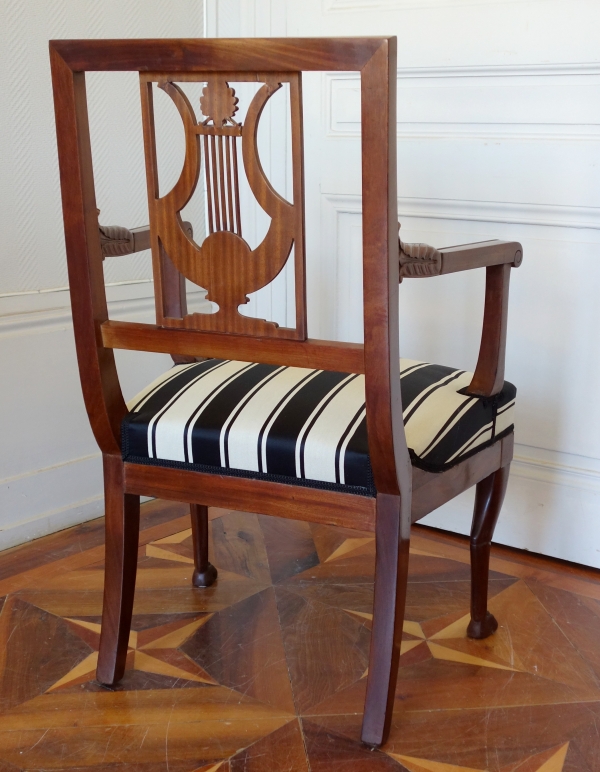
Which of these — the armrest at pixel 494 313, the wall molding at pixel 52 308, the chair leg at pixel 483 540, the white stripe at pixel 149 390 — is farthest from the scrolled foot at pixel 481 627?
the wall molding at pixel 52 308

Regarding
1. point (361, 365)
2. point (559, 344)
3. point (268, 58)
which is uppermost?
point (268, 58)

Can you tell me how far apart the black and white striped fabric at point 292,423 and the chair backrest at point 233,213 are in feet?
0.24

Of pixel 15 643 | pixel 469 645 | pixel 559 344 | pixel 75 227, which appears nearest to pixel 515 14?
pixel 559 344

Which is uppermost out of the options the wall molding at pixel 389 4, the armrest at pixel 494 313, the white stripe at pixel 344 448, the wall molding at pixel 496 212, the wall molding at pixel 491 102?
the wall molding at pixel 389 4

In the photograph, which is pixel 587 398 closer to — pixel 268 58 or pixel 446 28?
pixel 446 28

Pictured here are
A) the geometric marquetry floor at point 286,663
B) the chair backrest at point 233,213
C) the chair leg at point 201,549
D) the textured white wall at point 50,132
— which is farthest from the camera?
the textured white wall at point 50,132

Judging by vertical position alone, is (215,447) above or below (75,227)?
below

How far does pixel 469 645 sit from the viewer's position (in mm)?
1502

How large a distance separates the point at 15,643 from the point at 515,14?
1.50 meters

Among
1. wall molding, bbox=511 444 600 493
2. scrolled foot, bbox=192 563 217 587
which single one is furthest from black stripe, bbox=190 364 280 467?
wall molding, bbox=511 444 600 493

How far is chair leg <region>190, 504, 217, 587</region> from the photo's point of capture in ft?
5.34

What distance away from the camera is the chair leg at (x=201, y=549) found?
5.34 ft

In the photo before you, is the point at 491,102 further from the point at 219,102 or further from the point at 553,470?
the point at 219,102

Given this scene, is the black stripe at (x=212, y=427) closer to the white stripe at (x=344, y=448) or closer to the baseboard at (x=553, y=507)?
the white stripe at (x=344, y=448)
